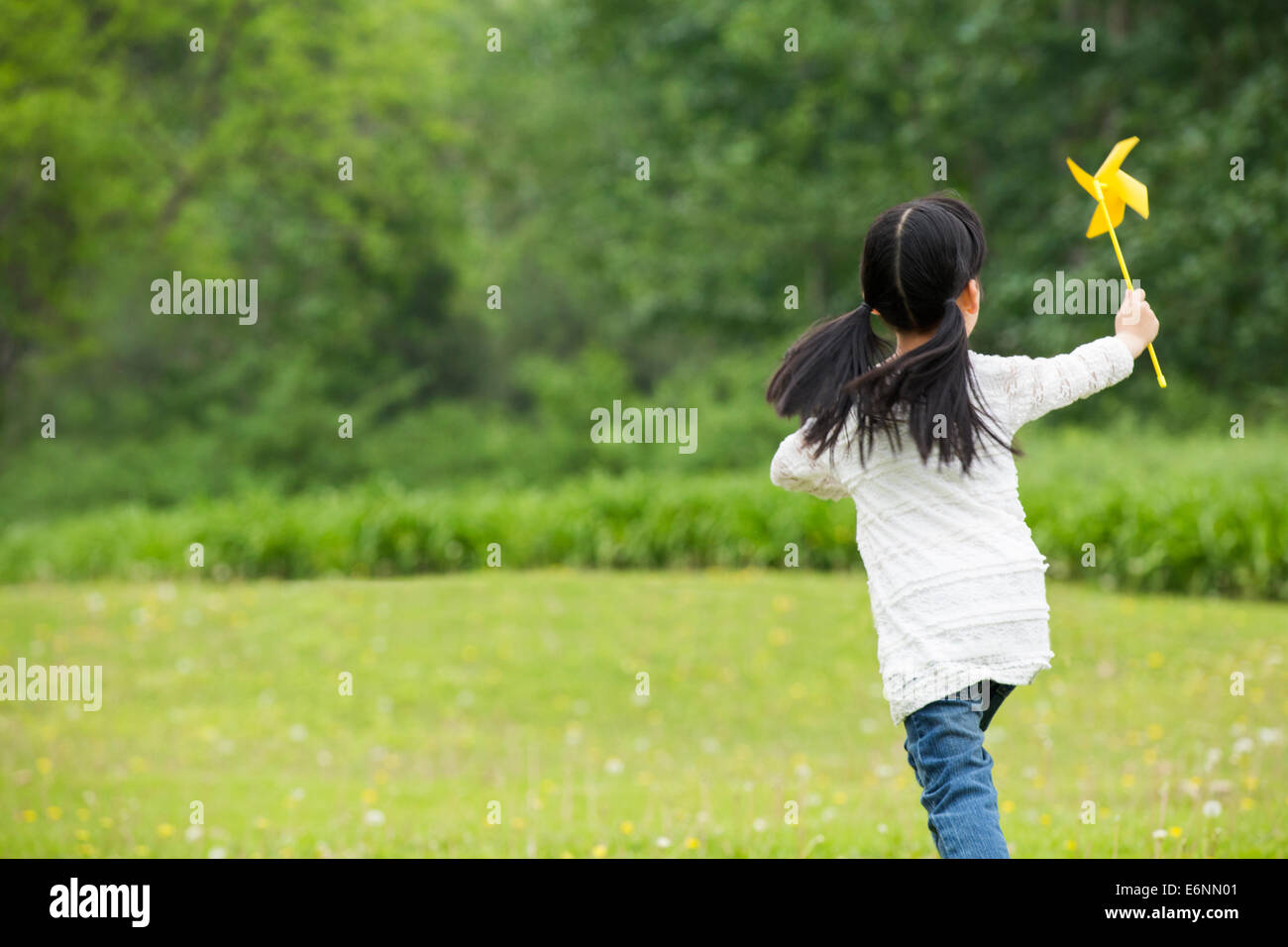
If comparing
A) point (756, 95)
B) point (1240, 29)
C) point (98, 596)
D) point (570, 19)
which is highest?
point (570, 19)

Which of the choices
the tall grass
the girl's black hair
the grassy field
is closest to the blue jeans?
the girl's black hair

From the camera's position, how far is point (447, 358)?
24875mm

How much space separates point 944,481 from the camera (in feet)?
8.13

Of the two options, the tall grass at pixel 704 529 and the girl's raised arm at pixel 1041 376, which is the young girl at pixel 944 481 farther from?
the tall grass at pixel 704 529

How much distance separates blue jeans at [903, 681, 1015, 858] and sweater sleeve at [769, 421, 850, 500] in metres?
0.50

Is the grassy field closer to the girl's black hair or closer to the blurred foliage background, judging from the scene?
the blurred foliage background

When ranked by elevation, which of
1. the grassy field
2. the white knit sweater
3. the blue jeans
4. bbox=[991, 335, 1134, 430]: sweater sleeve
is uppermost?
bbox=[991, 335, 1134, 430]: sweater sleeve

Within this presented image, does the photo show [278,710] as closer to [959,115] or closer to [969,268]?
[969,268]

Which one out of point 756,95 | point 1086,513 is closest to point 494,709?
point 1086,513

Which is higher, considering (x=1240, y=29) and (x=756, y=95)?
(x=756, y=95)

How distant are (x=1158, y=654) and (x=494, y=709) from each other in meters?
4.01

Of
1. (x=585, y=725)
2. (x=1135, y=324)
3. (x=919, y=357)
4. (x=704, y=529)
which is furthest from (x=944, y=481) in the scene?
(x=704, y=529)

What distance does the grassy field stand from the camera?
15.1ft

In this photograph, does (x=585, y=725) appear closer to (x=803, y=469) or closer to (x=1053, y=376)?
(x=803, y=469)
